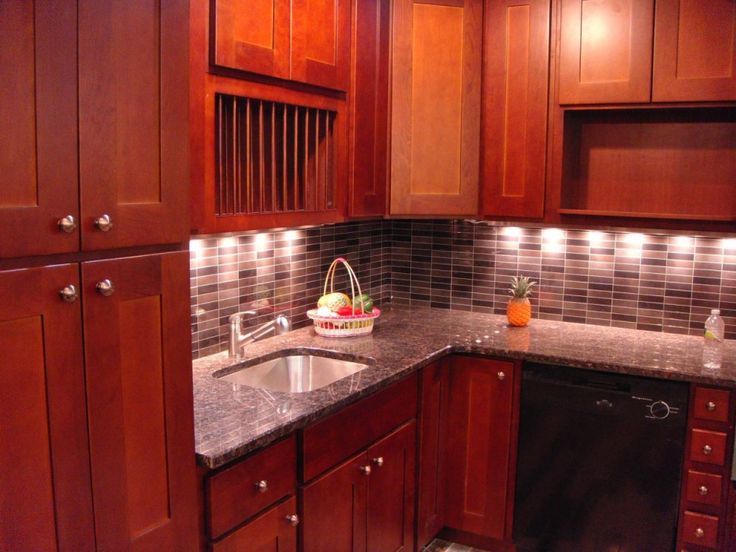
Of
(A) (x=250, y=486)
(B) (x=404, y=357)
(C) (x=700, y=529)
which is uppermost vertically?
(B) (x=404, y=357)

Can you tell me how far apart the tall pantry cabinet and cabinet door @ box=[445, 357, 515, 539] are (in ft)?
4.96

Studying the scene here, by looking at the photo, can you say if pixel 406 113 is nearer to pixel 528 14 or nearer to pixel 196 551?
pixel 528 14

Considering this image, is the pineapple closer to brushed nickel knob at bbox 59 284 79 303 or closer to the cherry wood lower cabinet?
the cherry wood lower cabinet

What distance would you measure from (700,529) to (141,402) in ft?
6.72

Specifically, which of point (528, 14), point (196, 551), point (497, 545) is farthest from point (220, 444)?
point (528, 14)

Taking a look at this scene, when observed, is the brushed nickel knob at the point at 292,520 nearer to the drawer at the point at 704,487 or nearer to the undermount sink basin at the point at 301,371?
the undermount sink basin at the point at 301,371

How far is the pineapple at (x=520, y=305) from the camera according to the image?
3195 mm

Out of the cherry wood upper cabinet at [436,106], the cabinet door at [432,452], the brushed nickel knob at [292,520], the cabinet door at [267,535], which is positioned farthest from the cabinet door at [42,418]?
the cherry wood upper cabinet at [436,106]

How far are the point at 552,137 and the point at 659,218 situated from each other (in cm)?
52

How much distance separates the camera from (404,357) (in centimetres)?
267

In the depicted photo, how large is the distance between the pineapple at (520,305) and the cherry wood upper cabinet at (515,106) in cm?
32

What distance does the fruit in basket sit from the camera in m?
2.95

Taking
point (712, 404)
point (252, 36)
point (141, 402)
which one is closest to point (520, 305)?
point (712, 404)

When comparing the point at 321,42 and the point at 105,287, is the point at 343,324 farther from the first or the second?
the point at 105,287
